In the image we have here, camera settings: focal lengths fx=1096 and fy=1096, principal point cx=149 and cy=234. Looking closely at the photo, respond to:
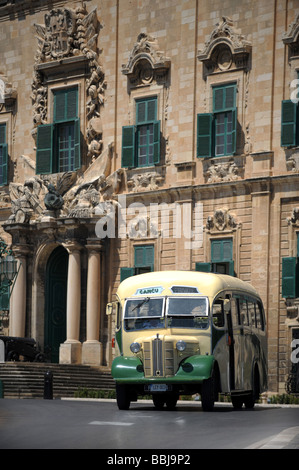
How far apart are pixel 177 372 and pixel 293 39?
1418cm

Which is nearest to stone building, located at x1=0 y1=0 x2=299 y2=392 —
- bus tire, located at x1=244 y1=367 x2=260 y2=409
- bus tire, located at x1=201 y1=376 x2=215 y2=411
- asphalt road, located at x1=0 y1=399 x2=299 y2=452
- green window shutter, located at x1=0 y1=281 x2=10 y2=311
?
green window shutter, located at x1=0 y1=281 x2=10 y2=311

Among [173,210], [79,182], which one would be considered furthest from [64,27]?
[173,210]

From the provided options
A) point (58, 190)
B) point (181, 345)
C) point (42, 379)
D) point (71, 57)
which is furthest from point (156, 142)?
point (181, 345)

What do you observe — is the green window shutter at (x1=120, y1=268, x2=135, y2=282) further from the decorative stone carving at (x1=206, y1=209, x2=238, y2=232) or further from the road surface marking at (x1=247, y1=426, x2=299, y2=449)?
the road surface marking at (x1=247, y1=426, x2=299, y2=449)

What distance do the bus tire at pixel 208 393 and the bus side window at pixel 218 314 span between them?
4.53 feet

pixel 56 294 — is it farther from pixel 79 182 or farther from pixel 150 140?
pixel 150 140

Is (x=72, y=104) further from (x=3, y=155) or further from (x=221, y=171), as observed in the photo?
(x=221, y=171)

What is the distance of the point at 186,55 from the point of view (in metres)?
36.2

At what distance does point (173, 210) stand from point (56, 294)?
6427 millimetres

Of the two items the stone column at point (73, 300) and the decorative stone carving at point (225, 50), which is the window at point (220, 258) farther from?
the decorative stone carving at point (225, 50)

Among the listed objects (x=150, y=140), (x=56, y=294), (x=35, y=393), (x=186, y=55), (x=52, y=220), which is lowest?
(x=35, y=393)

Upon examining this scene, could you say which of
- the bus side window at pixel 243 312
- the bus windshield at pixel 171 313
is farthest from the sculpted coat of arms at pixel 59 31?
the bus windshield at pixel 171 313

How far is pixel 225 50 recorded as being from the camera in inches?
1385

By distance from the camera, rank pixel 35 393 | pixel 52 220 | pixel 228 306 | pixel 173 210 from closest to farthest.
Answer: pixel 228 306
pixel 35 393
pixel 173 210
pixel 52 220
